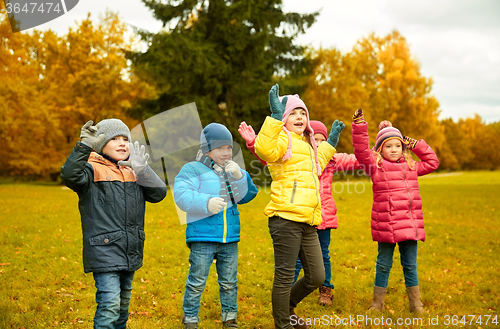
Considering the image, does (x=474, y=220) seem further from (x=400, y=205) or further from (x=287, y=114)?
(x=287, y=114)

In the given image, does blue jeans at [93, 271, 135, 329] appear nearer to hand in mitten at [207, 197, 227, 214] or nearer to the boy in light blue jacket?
the boy in light blue jacket

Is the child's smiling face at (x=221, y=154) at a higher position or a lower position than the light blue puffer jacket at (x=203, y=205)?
higher

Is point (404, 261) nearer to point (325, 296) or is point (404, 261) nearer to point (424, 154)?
point (325, 296)

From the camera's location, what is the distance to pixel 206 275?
403cm

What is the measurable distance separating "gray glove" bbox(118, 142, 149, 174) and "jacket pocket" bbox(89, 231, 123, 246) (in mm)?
563

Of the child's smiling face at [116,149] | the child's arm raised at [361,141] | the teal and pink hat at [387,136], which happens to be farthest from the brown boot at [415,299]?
the child's smiling face at [116,149]

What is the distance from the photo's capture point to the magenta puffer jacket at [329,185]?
16.7 ft

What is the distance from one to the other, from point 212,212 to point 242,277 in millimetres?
2742

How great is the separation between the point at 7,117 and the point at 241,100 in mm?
12480

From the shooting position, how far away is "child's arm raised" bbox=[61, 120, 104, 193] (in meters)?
3.08

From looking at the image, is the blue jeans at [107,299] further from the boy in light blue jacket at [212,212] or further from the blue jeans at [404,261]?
the blue jeans at [404,261]

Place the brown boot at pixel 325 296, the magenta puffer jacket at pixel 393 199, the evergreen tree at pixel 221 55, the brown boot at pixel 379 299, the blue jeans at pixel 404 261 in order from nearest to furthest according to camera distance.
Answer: the magenta puffer jacket at pixel 393 199 → the blue jeans at pixel 404 261 → the brown boot at pixel 379 299 → the brown boot at pixel 325 296 → the evergreen tree at pixel 221 55

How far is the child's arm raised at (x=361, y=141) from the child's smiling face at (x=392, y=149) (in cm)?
19

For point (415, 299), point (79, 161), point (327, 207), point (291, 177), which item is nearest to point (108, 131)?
point (79, 161)
